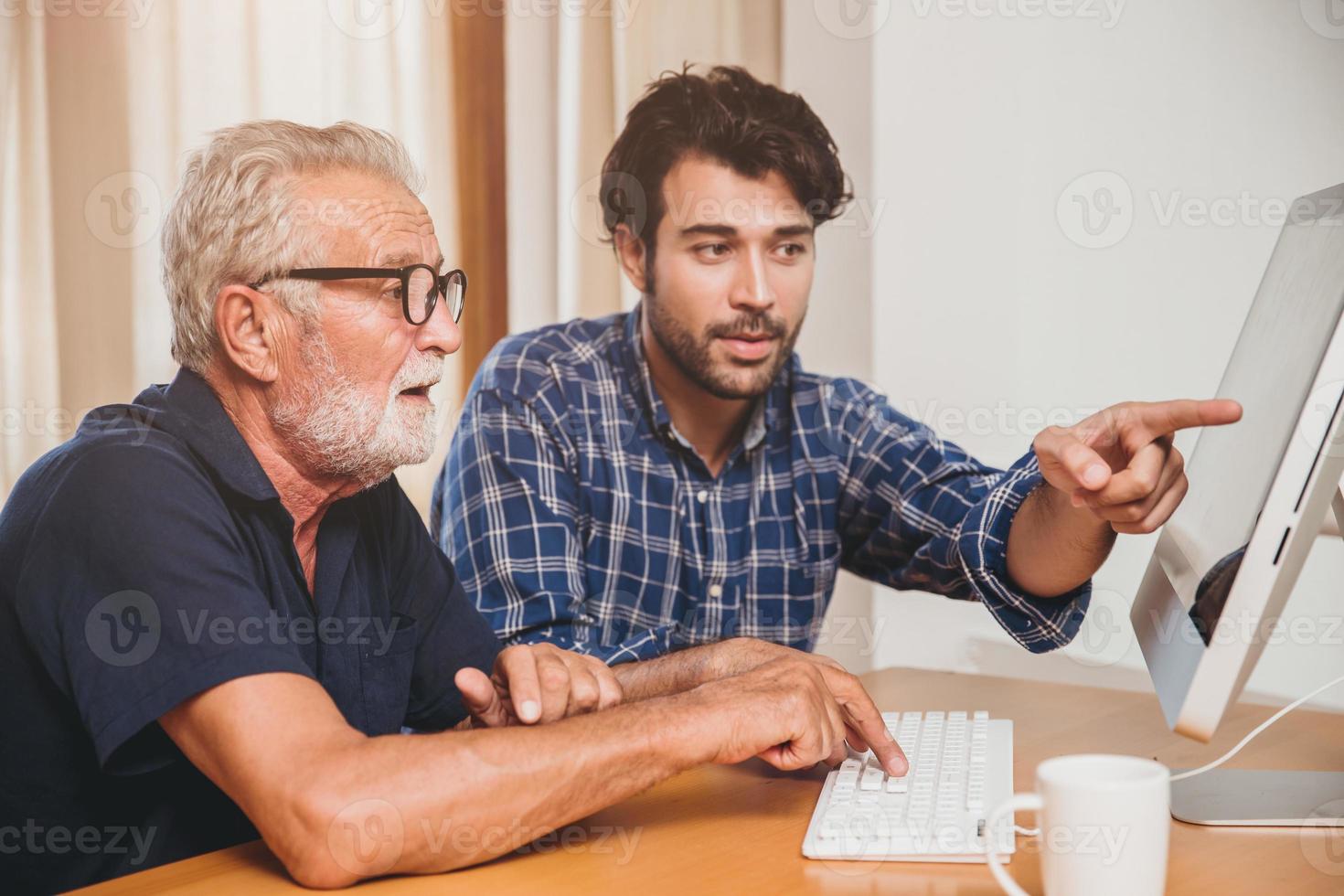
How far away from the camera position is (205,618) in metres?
0.90

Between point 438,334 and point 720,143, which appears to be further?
point 720,143

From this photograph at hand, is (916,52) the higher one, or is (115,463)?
(916,52)

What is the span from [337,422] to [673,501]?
68 centimetres

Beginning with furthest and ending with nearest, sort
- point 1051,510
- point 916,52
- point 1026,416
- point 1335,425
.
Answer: point 916,52 < point 1026,416 < point 1051,510 < point 1335,425

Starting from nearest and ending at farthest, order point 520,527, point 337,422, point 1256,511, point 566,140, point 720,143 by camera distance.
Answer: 1. point 1256,511
2. point 337,422
3. point 520,527
4. point 720,143
5. point 566,140

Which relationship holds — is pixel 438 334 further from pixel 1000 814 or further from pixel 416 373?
pixel 1000 814

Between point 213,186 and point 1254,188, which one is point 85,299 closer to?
point 213,186

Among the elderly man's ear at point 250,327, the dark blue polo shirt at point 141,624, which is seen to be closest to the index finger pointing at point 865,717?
the dark blue polo shirt at point 141,624

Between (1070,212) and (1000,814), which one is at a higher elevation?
(1070,212)

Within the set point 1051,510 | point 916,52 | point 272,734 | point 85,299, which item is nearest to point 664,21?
point 916,52

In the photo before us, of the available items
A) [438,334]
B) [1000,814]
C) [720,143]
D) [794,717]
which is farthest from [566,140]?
[1000,814]

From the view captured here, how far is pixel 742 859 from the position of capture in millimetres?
878

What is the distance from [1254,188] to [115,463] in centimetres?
179

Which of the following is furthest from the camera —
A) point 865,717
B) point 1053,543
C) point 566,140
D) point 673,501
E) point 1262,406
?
point 566,140
